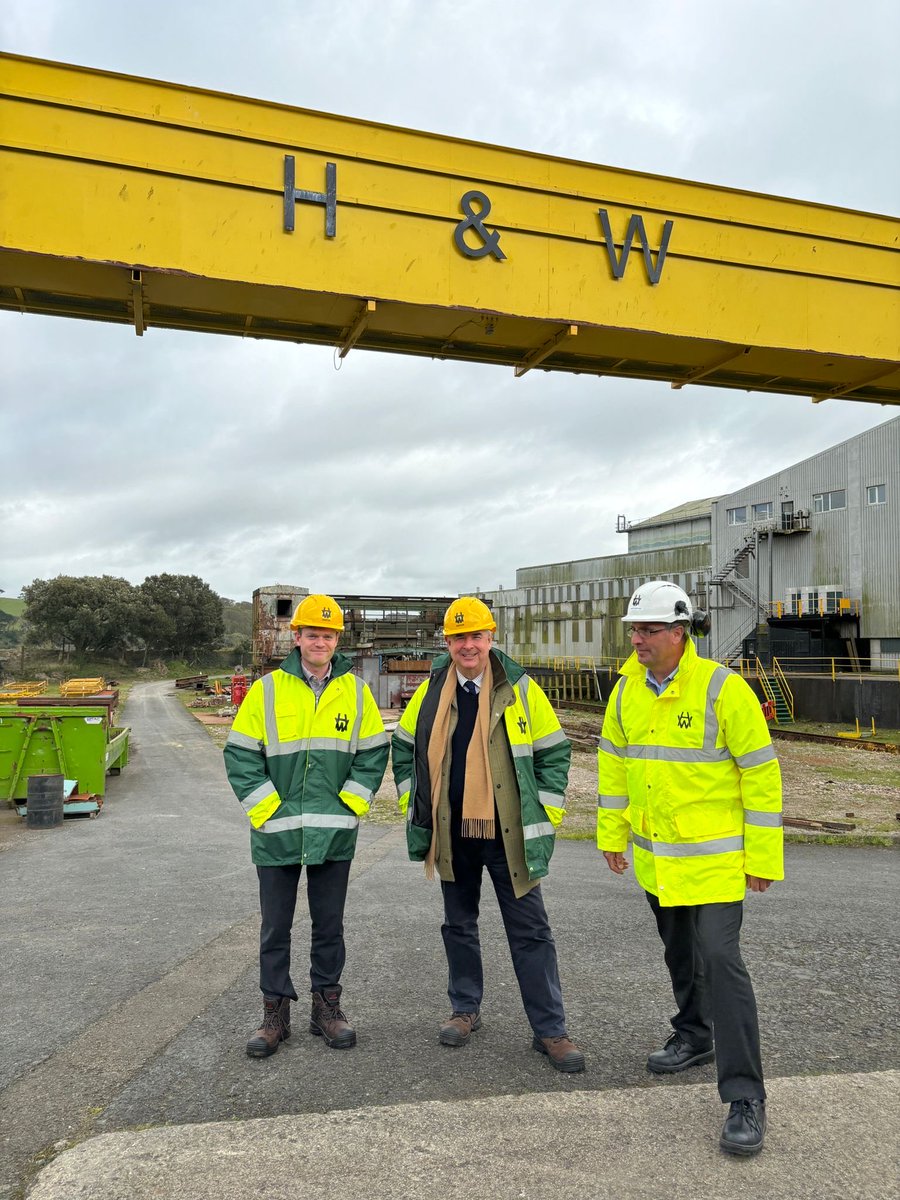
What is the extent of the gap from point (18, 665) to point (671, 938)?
6151 centimetres

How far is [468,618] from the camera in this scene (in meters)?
3.78

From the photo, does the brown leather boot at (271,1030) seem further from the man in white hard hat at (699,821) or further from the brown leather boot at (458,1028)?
the man in white hard hat at (699,821)

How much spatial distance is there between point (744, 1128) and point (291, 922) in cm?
202

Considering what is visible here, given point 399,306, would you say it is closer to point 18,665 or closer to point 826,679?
point 826,679

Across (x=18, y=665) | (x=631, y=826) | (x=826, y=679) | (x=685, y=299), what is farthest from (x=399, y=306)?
(x=18, y=665)

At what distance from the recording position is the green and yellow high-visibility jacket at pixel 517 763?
363 cm

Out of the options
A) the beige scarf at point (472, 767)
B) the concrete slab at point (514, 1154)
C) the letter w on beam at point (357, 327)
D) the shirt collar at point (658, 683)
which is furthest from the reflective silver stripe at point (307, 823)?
the letter w on beam at point (357, 327)

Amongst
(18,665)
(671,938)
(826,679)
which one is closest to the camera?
(671,938)

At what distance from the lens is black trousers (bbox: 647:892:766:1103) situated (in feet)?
9.57

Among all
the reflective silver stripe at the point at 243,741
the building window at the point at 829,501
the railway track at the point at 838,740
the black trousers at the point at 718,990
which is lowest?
the railway track at the point at 838,740

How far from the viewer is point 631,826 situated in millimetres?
3600

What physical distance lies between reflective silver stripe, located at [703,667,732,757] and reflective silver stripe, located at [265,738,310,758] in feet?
5.94

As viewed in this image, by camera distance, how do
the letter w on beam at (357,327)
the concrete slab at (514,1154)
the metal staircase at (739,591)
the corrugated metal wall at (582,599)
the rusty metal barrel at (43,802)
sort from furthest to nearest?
1. the corrugated metal wall at (582,599)
2. the metal staircase at (739,591)
3. the rusty metal barrel at (43,802)
4. the letter w on beam at (357,327)
5. the concrete slab at (514,1154)

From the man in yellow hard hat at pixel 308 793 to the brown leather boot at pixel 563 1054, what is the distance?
860 mm
